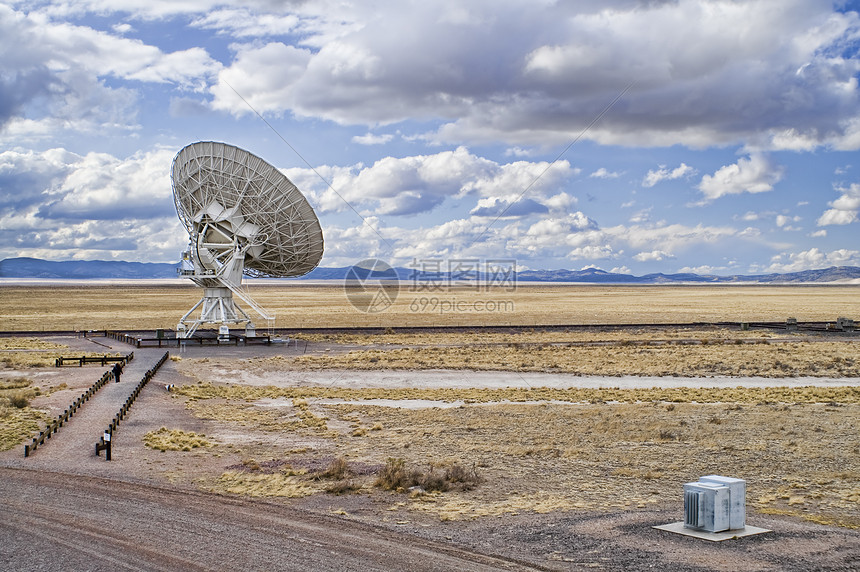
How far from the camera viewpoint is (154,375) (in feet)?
103

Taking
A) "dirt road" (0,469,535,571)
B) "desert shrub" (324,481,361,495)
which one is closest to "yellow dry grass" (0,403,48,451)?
"dirt road" (0,469,535,571)

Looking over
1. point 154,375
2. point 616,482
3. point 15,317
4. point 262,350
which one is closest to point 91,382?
point 154,375

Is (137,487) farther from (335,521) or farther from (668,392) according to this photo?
(668,392)

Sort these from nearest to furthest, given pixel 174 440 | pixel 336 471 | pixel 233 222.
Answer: pixel 336 471, pixel 174 440, pixel 233 222

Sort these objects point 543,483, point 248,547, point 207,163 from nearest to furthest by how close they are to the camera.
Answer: point 248,547 < point 543,483 < point 207,163

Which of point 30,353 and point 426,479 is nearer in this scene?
point 426,479

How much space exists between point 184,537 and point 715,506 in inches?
343

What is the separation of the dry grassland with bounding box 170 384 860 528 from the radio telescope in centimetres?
1626

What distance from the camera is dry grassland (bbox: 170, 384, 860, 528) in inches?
586

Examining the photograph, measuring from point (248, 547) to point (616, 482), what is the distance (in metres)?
8.44

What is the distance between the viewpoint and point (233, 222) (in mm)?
44812

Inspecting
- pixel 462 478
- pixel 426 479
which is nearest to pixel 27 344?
pixel 426 479

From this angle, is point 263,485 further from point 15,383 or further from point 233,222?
point 233,222

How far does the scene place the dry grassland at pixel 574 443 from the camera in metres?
14.9
